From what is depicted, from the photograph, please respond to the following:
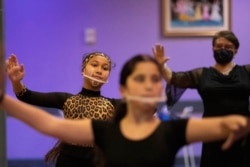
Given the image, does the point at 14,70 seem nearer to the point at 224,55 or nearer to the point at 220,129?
the point at 224,55

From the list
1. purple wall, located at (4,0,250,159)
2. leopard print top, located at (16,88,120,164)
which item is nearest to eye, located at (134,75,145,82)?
leopard print top, located at (16,88,120,164)

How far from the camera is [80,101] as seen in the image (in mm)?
2311

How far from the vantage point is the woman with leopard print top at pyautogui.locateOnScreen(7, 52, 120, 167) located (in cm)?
226

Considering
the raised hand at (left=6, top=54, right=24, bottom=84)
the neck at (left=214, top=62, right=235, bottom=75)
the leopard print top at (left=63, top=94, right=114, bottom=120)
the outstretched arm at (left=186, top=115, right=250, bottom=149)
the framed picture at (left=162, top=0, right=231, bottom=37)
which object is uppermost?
the framed picture at (left=162, top=0, right=231, bottom=37)

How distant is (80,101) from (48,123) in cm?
81

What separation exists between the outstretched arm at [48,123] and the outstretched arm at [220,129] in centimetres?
32

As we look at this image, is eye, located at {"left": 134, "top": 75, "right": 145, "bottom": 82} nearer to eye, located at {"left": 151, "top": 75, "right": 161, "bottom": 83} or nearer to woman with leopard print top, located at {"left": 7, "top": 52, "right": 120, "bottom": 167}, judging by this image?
eye, located at {"left": 151, "top": 75, "right": 161, "bottom": 83}

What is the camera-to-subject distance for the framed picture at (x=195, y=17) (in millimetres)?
4074

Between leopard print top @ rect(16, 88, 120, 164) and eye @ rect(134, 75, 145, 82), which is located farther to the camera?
leopard print top @ rect(16, 88, 120, 164)

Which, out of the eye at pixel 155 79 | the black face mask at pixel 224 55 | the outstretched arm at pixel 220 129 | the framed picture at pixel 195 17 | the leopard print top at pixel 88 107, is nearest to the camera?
the outstretched arm at pixel 220 129

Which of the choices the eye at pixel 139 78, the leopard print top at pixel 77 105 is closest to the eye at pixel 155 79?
the eye at pixel 139 78

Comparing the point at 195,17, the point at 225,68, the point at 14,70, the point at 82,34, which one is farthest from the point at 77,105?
the point at 195,17

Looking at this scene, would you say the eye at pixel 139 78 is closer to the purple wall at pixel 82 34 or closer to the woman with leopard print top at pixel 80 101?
the woman with leopard print top at pixel 80 101

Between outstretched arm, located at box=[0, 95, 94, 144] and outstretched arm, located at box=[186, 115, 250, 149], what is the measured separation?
12.6 inches
